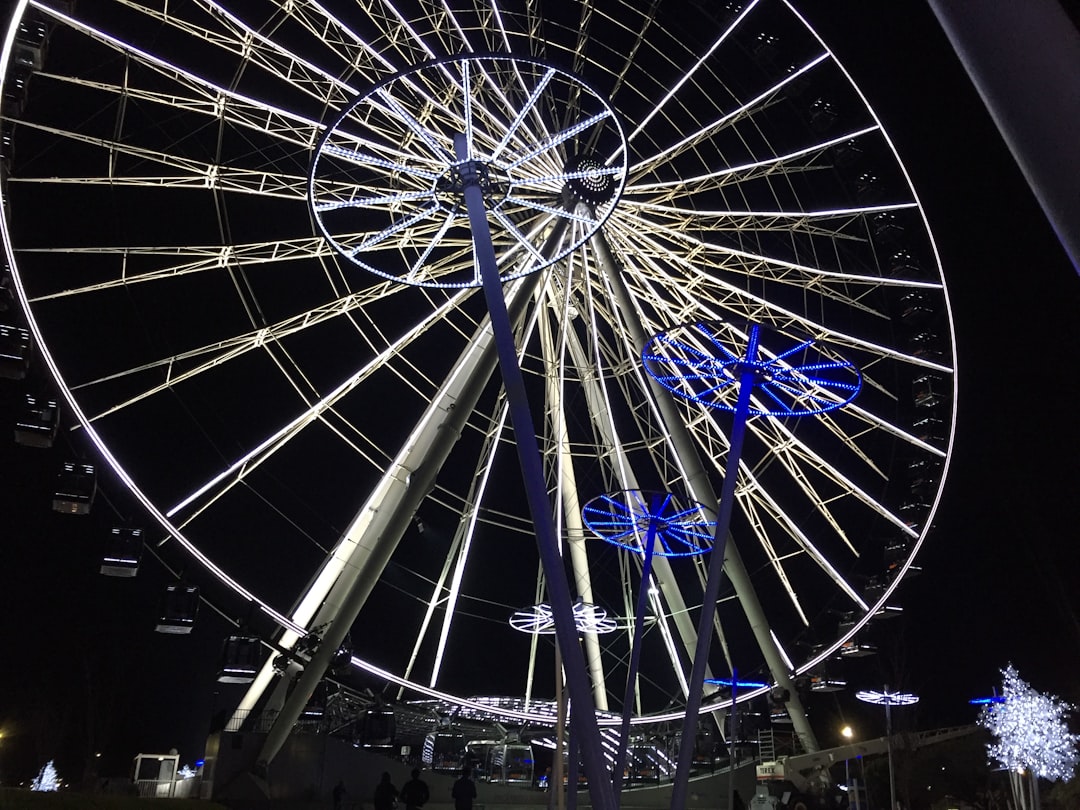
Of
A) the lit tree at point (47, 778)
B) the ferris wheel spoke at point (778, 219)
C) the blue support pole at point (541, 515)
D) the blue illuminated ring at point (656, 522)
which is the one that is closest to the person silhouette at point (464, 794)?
the blue illuminated ring at point (656, 522)

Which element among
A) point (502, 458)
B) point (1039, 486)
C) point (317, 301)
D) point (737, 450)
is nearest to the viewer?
point (737, 450)

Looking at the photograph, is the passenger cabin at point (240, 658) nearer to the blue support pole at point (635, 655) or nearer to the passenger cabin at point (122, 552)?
the passenger cabin at point (122, 552)

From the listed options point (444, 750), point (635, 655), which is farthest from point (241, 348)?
point (444, 750)

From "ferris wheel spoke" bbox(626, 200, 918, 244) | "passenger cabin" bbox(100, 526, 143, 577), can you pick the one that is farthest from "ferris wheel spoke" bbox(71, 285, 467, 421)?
"ferris wheel spoke" bbox(626, 200, 918, 244)

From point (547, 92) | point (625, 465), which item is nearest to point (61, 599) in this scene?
point (625, 465)

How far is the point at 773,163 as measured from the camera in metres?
21.6

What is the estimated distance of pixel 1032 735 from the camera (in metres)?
28.5

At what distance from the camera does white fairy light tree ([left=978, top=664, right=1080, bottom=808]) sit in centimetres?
2841

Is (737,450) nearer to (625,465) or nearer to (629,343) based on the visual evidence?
(629,343)

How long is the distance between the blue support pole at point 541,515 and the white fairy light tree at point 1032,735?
86.3ft

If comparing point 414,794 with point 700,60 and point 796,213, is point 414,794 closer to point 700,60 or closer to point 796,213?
point 796,213

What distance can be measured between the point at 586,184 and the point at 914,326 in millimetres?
9902

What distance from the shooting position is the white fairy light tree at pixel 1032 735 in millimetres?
28406

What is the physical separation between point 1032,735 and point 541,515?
27769 millimetres
